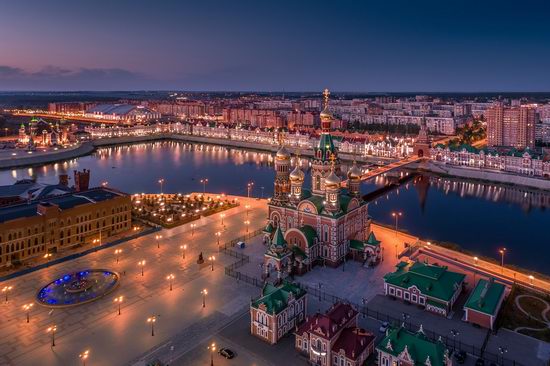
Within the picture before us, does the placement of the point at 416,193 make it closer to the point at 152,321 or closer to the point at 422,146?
the point at 422,146

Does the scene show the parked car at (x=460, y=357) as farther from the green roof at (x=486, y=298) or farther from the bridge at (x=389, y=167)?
the bridge at (x=389, y=167)

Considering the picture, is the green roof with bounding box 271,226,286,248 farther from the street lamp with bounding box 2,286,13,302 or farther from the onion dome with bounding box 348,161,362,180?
the street lamp with bounding box 2,286,13,302

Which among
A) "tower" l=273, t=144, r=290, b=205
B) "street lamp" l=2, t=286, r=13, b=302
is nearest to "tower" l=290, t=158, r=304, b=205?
"tower" l=273, t=144, r=290, b=205

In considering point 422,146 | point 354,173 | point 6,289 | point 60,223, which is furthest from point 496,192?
point 6,289

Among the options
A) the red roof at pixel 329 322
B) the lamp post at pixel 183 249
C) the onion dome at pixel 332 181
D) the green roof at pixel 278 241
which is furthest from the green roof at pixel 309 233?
the red roof at pixel 329 322

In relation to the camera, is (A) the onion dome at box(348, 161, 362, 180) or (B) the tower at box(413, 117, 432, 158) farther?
(B) the tower at box(413, 117, 432, 158)

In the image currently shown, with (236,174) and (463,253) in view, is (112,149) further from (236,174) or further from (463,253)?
(463,253)
